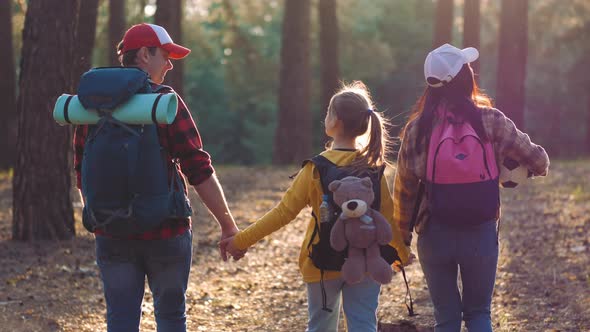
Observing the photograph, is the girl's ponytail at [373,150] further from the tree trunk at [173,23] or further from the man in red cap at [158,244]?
the tree trunk at [173,23]

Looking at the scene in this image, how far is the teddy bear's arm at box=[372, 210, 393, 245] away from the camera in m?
4.60

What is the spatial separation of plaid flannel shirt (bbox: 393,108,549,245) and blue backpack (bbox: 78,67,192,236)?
131cm

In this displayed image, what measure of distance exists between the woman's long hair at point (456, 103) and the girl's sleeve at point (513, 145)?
10cm

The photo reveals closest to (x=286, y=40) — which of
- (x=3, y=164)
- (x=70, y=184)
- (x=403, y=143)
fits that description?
(x=3, y=164)

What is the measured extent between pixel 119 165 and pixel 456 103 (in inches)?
69.4

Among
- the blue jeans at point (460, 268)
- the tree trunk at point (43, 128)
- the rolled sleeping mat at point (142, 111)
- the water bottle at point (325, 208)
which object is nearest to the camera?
the rolled sleeping mat at point (142, 111)

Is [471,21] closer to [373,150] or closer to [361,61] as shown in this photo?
[373,150]

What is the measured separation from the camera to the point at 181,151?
14.5 ft

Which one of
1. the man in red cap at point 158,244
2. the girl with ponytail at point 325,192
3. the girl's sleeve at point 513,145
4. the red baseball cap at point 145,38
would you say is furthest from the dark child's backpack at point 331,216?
the red baseball cap at point 145,38

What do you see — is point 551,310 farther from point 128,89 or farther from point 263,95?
point 263,95

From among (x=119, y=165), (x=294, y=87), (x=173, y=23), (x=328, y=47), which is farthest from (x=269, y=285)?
(x=328, y=47)

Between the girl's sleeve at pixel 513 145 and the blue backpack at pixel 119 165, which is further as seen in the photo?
the girl's sleeve at pixel 513 145

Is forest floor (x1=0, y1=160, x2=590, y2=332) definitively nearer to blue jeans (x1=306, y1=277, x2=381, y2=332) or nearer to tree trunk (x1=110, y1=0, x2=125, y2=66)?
blue jeans (x1=306, y1=277, x2=381, y2=332)

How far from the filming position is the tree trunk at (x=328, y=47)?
81.3 ft
